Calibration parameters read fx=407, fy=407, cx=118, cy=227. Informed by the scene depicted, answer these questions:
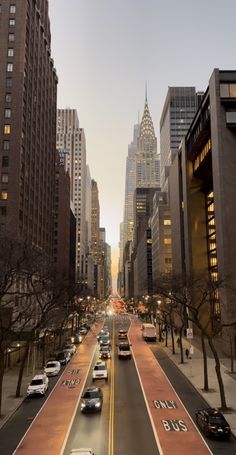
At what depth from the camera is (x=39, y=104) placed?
10112cm

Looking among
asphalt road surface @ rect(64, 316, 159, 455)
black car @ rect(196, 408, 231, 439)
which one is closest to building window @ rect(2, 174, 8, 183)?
asphalt road surface @ rect(64, 316, 159, 455)

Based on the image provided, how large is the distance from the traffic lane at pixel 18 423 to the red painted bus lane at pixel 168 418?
813cm

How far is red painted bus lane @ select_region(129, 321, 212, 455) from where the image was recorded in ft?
71.2

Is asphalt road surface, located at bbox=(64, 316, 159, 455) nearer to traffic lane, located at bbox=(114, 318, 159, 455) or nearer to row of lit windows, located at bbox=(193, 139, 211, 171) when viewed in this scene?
traffic lane, located at bbox=(114, 318, 159, 455)

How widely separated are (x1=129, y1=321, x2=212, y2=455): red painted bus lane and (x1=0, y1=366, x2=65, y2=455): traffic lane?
26.7 ft

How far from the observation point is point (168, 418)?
27000 mm

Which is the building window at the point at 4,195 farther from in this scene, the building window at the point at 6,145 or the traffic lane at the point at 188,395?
the traffic lane at the point at 188,395

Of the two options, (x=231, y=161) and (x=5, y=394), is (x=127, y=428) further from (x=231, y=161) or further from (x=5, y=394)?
(x=231, y=161)

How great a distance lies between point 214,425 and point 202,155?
175ft

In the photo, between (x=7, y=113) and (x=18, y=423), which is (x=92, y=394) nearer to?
(x=18, y=423)

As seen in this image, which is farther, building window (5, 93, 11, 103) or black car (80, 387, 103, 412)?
building window (5, 93, 11, 103)

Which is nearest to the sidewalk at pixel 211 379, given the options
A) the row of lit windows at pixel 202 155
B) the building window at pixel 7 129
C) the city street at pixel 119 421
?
the city street at pixel 119 421

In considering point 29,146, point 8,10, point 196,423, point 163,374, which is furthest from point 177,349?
point 8,10

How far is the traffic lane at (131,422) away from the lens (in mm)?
21628
